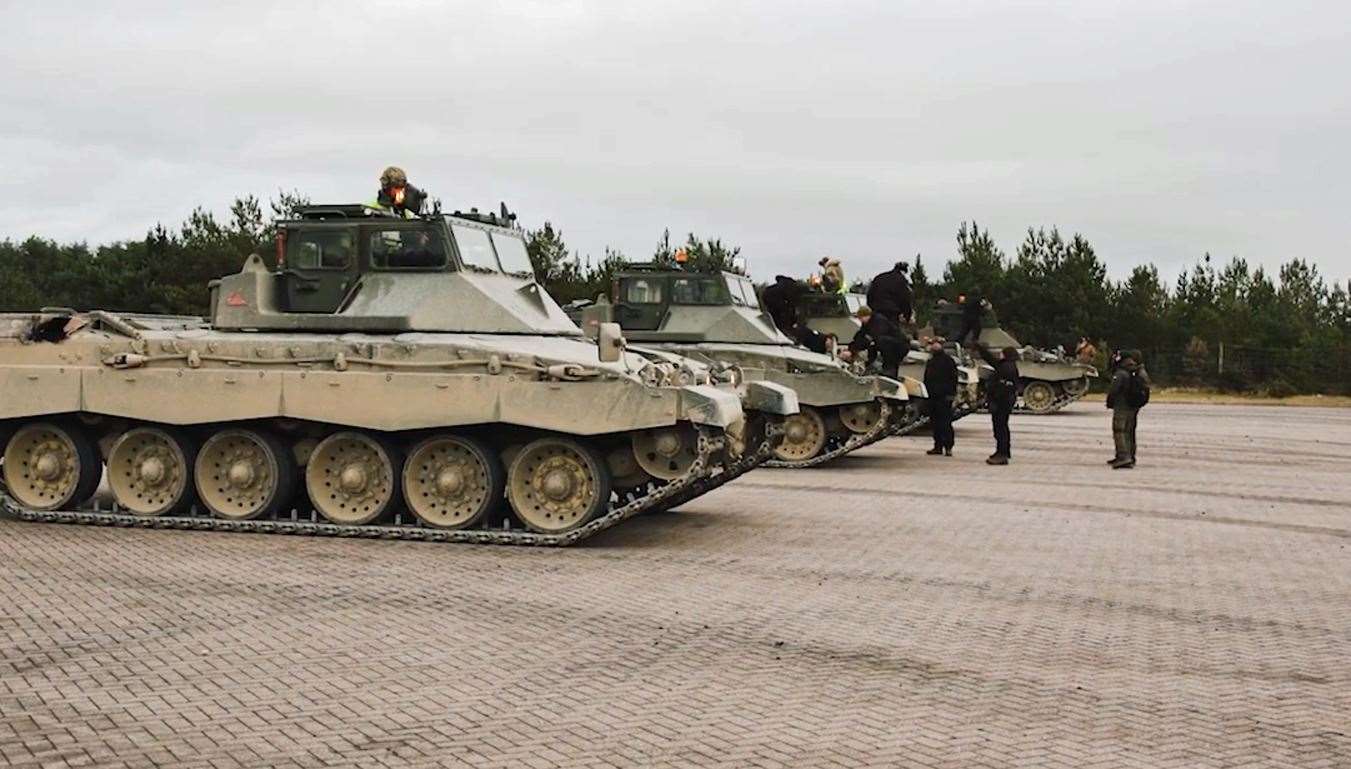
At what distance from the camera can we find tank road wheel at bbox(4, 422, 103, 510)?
1573 centimetres

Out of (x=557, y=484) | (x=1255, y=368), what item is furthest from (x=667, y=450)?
(x=1255, y=368)

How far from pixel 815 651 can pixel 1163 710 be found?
2147mm

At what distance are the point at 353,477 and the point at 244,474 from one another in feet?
3.65

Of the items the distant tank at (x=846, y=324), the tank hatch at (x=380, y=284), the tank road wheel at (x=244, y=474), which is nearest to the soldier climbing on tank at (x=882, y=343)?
the distant tank at (x=846, y=324)

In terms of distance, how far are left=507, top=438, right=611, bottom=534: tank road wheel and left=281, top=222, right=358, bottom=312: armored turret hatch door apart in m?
2.89

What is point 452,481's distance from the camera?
14.7 meters

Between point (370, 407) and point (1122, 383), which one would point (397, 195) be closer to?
point (370, 407)

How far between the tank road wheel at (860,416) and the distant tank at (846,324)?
22.2 feet

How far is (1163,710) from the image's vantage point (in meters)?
8.29

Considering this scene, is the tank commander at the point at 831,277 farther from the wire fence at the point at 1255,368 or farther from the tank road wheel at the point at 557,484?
the wire fence at the point at 1255,368

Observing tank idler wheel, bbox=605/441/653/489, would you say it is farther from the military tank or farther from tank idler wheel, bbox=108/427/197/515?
tank idler wheel, bbox=108/427/197/515

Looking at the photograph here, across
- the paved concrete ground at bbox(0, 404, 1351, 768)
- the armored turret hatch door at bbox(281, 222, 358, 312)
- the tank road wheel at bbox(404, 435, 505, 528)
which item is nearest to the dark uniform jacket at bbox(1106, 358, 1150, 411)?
the paved concrete ground at bbox(0, 404, 1351, 768)

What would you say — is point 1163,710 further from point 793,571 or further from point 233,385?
point 233,385

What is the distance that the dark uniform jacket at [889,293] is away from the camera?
88.5ft
